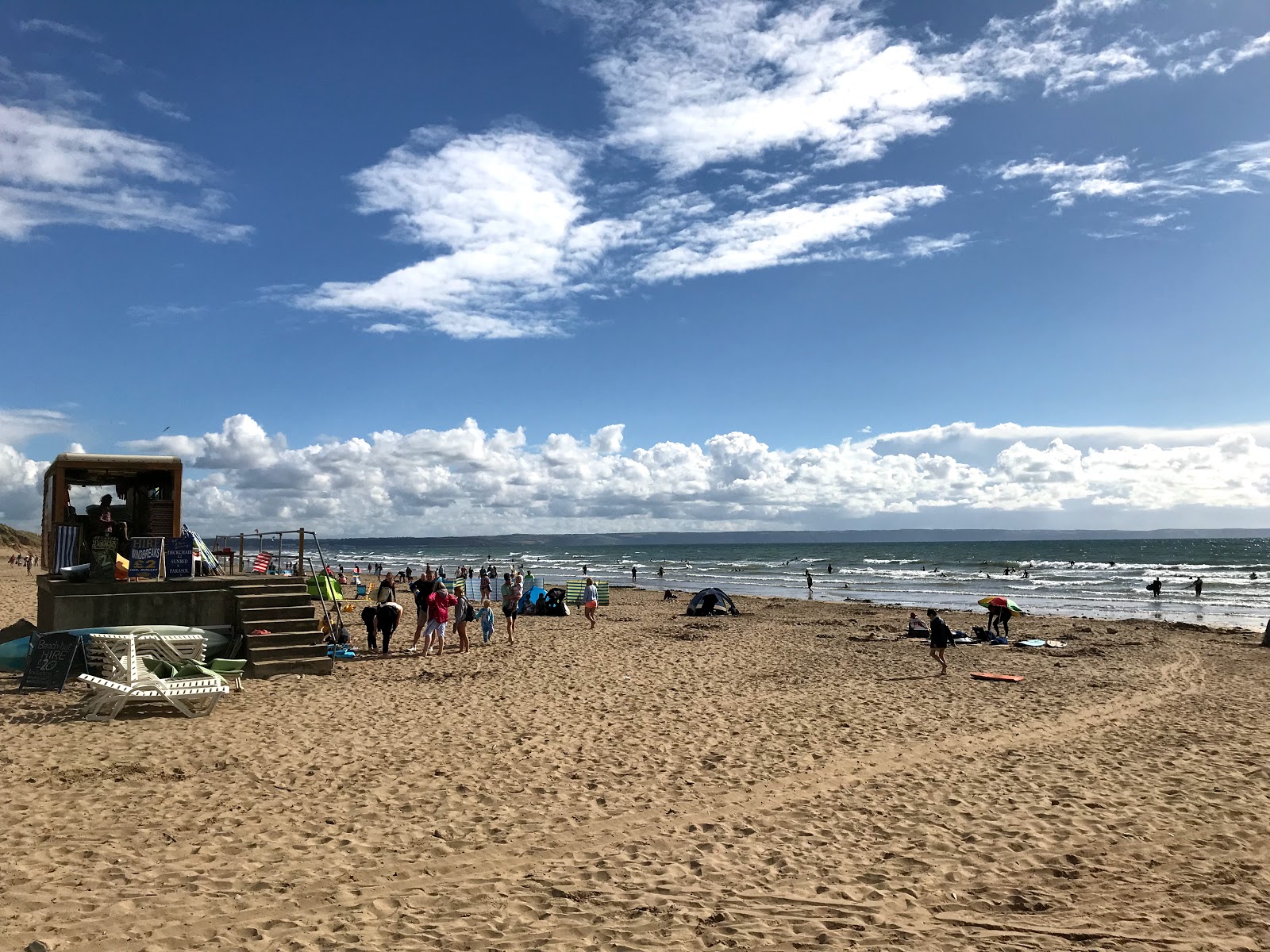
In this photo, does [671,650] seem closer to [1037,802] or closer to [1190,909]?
[1037,802]

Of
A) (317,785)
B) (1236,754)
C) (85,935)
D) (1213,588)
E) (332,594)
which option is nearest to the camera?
(85,935)

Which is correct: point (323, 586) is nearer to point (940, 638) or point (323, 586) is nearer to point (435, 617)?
point (435, 617)

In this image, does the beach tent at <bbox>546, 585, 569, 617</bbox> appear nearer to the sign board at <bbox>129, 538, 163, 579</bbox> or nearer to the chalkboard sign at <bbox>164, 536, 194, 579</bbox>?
the chalkboard sign at <bbox>164, 536, 194, 579</bbox>

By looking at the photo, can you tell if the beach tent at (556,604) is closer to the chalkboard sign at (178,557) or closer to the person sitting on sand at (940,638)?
the person sitting on sand at (940,638)

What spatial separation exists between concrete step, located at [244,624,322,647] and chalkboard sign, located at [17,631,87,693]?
90.0 inches

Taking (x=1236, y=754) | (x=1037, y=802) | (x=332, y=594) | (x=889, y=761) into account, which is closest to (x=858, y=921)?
(x=1037, y=802)

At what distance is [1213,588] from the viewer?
42.0m

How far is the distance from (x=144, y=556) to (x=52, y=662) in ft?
8.78

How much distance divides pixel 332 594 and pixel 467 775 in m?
10.3

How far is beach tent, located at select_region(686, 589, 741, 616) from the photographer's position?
26812 mm

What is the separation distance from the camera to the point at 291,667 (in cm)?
1259

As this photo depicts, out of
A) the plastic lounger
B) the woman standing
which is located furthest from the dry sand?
the woman standing

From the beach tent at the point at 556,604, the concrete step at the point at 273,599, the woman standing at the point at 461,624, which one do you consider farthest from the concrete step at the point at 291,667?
the beach tent at the point at 556,604

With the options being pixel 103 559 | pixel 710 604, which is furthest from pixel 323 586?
pixel 710 604
